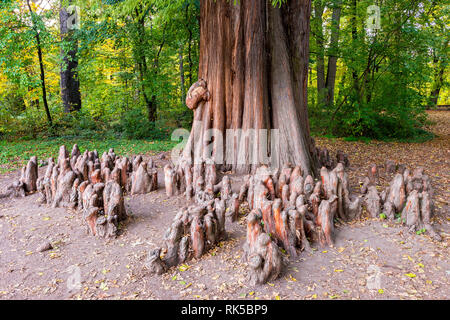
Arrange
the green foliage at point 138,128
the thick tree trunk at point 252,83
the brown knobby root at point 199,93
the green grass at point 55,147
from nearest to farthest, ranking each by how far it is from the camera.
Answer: the thick tree trunk at point 252,83 < the brown knobby root at point 199,93 < the green grass at point 55,147 < the green foliage at point 138,128

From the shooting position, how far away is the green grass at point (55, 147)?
798 cm

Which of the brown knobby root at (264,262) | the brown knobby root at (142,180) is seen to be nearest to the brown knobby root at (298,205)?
the brown knobby root at (264,262)

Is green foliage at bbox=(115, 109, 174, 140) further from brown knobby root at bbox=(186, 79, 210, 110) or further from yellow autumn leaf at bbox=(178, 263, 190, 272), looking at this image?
yellow autumn leaf at bbox=(178, 263, 190, 272)

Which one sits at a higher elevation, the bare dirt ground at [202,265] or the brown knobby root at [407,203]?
the brown knobby root at [407,203]

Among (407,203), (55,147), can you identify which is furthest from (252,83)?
(55,147)

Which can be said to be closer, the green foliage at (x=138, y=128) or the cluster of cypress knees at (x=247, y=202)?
the cluster of cypress knees at (x=247, y=202)

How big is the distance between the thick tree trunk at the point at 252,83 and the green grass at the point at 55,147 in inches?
140

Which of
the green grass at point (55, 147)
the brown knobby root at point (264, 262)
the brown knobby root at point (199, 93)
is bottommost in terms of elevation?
the brown knobby root at point (264, 262)

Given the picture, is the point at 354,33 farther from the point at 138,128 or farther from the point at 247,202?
the point at 247,202

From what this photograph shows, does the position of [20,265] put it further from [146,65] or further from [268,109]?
[146,65]

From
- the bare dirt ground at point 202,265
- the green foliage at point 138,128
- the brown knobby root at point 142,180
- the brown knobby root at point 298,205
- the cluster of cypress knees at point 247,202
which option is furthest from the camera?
the green foliage at point 138,128

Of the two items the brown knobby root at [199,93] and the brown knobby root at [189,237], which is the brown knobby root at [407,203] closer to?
the brown knobby root at [189,237]

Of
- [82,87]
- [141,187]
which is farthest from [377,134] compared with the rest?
[82,87]

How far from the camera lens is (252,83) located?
583 cm
